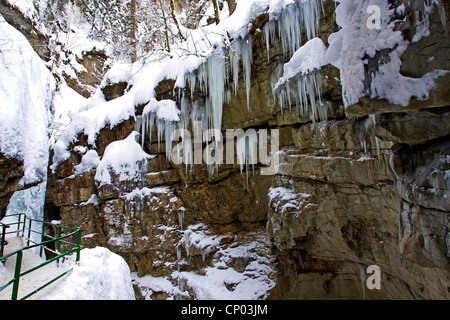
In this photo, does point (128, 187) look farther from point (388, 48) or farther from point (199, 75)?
point (388, 48)

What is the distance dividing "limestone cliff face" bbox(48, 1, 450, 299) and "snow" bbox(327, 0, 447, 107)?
0.08 m

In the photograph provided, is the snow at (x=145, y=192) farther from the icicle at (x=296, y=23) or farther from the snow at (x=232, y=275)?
the icicle at (x=296, y=23)

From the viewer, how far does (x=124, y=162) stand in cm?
884

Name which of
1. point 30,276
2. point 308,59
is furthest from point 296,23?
point 30,276

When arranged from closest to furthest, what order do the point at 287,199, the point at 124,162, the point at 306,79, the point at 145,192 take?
the point at 306,79, the point at 287,199, the point at 145,192, the point at 124,162

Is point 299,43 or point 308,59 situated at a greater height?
point 299,43

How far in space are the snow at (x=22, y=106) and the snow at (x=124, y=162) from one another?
2.82 m

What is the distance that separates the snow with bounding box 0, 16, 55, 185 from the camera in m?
4.79

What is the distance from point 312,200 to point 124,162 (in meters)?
7.24

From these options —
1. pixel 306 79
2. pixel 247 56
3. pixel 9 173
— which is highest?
pixel 247 56

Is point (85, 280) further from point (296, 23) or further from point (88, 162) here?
point (88, 162)

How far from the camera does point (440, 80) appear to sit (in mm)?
1786

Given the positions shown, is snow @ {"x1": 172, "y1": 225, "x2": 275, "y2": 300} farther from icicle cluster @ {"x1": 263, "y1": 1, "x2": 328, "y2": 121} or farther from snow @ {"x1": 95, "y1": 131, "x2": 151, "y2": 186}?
icicle cluster @ {"x1": 263, "y1": 1, "x2": 328, "y2": 121}

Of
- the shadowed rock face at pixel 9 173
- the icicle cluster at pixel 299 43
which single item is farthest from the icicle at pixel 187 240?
the icicle cluster at pixel 299 43
